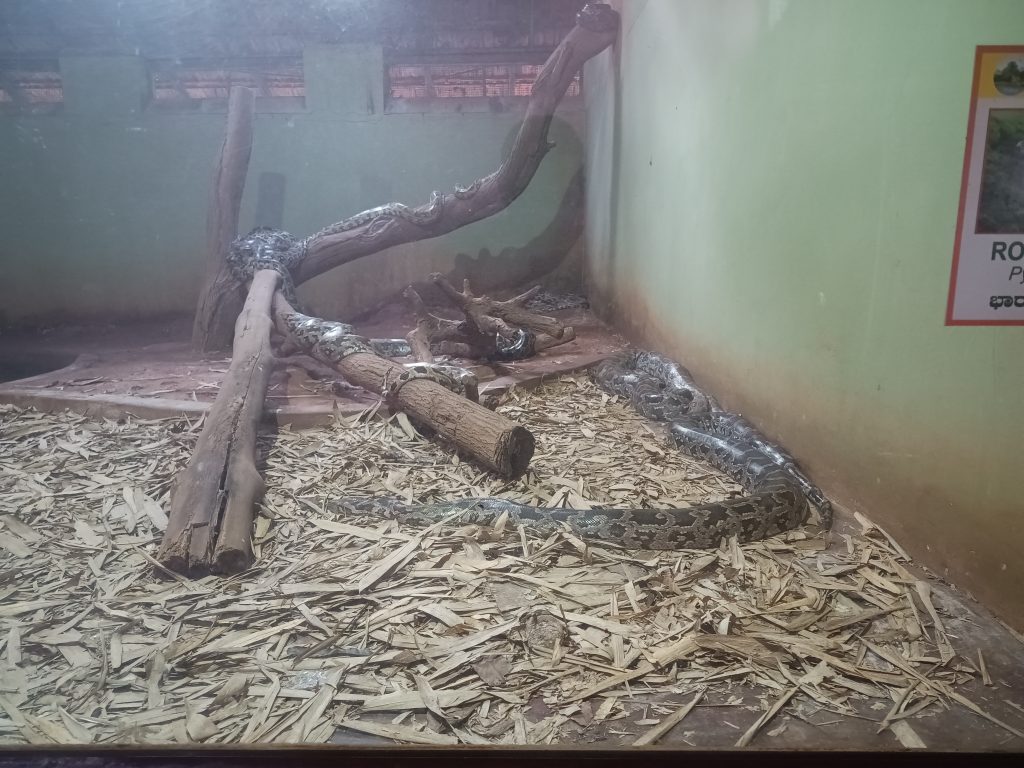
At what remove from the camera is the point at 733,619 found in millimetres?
1945

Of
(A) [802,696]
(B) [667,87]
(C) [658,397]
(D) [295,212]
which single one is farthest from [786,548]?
(D) [295,212]

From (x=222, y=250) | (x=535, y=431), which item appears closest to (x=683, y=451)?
(x=535, y=431)

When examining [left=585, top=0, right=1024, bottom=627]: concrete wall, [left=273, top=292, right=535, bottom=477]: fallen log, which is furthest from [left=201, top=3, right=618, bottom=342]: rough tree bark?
[left=273, top=292, right=535, bottom=477]: fallen log

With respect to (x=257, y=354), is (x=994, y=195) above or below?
above

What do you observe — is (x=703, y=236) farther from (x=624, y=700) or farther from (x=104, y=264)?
(x=104, y=264)

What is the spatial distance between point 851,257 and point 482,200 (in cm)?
457

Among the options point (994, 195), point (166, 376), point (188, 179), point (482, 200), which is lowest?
point (166, 376)

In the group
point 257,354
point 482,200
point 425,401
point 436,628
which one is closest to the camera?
point 436,628

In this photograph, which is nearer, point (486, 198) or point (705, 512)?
point (705, 512)

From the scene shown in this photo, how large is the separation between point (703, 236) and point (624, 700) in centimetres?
324

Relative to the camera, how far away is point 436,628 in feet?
6.21

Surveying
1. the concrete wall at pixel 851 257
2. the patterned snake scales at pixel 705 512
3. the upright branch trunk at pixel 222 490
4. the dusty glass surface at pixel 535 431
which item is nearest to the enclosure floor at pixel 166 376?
the dusty glass surface at pixel 535 431

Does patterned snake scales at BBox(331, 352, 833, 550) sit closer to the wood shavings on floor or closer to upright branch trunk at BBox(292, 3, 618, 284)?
the wood shavings on floor

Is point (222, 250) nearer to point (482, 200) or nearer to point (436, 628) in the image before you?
point (482, 200)
